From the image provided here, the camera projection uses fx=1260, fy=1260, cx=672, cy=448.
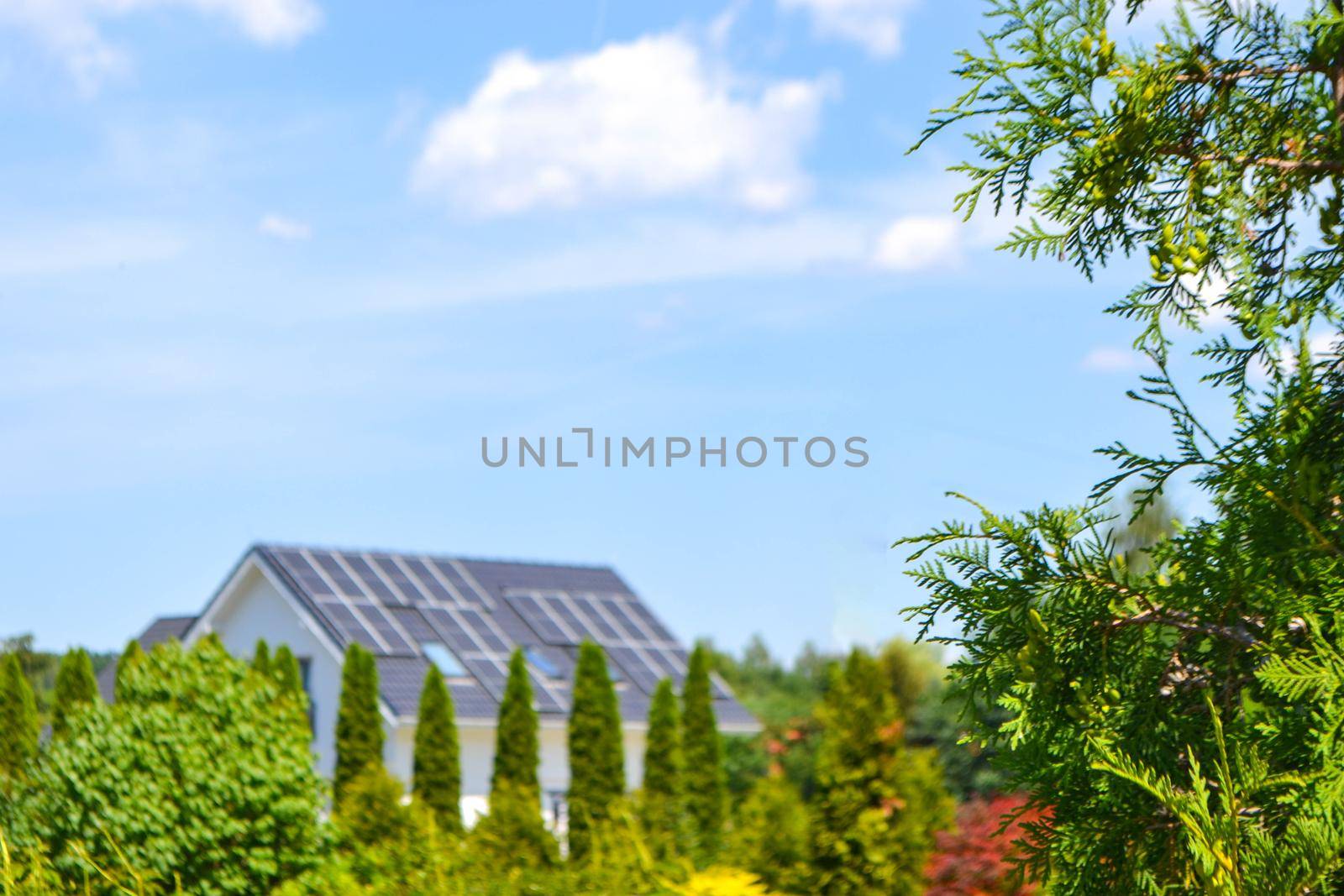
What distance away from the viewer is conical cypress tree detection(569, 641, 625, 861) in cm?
2169

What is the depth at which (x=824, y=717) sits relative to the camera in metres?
11.9

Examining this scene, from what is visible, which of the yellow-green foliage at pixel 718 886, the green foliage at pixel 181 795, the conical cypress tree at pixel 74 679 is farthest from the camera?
the conical cypress tree at pixel 74 679

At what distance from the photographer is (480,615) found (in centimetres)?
2705

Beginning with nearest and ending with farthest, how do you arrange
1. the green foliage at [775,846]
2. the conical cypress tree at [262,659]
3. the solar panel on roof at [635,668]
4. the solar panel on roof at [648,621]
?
1. the green foliage at [775,846]
2. the conical cypress tree at [262,659]
3. the solar panel on roof at [635,668]
4. the solar panel on roof at [648,621]

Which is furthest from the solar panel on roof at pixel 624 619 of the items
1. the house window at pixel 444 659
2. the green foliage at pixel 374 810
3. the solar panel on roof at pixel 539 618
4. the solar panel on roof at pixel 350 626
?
the green foliage at pixel 374 810

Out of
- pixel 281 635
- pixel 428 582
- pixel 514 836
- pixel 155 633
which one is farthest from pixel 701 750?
pixel 155 633

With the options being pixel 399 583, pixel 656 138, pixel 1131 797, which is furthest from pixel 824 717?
pixel 399 583

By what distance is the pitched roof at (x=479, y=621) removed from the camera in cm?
2438

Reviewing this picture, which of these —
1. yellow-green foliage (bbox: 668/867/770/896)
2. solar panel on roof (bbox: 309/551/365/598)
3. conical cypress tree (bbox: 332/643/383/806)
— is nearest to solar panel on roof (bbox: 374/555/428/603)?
solar panel on roof (bbox: 309/551/365/598)

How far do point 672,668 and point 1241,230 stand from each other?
81.4 ft

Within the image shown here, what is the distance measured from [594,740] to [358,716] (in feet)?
13.5

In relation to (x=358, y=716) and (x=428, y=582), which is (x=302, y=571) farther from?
(x=358, y=716)

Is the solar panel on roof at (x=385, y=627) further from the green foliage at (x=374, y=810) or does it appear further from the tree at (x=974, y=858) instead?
the tree at (x=974, y=858)

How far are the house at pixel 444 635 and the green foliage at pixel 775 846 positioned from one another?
1140cm
